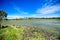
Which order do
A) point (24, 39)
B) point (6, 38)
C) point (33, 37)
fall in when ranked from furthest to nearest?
point (33, 37), point (24, 39), point (6, 38)

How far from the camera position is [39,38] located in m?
5.84

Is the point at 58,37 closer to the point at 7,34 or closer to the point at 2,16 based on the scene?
the point at 7,34

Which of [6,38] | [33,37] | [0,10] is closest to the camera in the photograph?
[6,38]

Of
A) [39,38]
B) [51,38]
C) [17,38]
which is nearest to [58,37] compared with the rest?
[51,38]

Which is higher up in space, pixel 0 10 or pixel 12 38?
pixel 0 10

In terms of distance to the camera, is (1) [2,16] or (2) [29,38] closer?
A: (2) [29,38]

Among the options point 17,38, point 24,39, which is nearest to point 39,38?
point 24,39

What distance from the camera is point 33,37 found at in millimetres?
5992

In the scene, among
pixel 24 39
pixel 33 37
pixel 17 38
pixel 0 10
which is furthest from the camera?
pixel 0 10

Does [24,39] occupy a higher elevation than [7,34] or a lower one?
lower

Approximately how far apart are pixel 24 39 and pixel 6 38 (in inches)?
42.8

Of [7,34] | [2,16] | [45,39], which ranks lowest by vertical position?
[45,39]

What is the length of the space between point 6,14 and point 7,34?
2343 mm

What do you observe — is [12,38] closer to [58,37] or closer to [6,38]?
[6,38]
